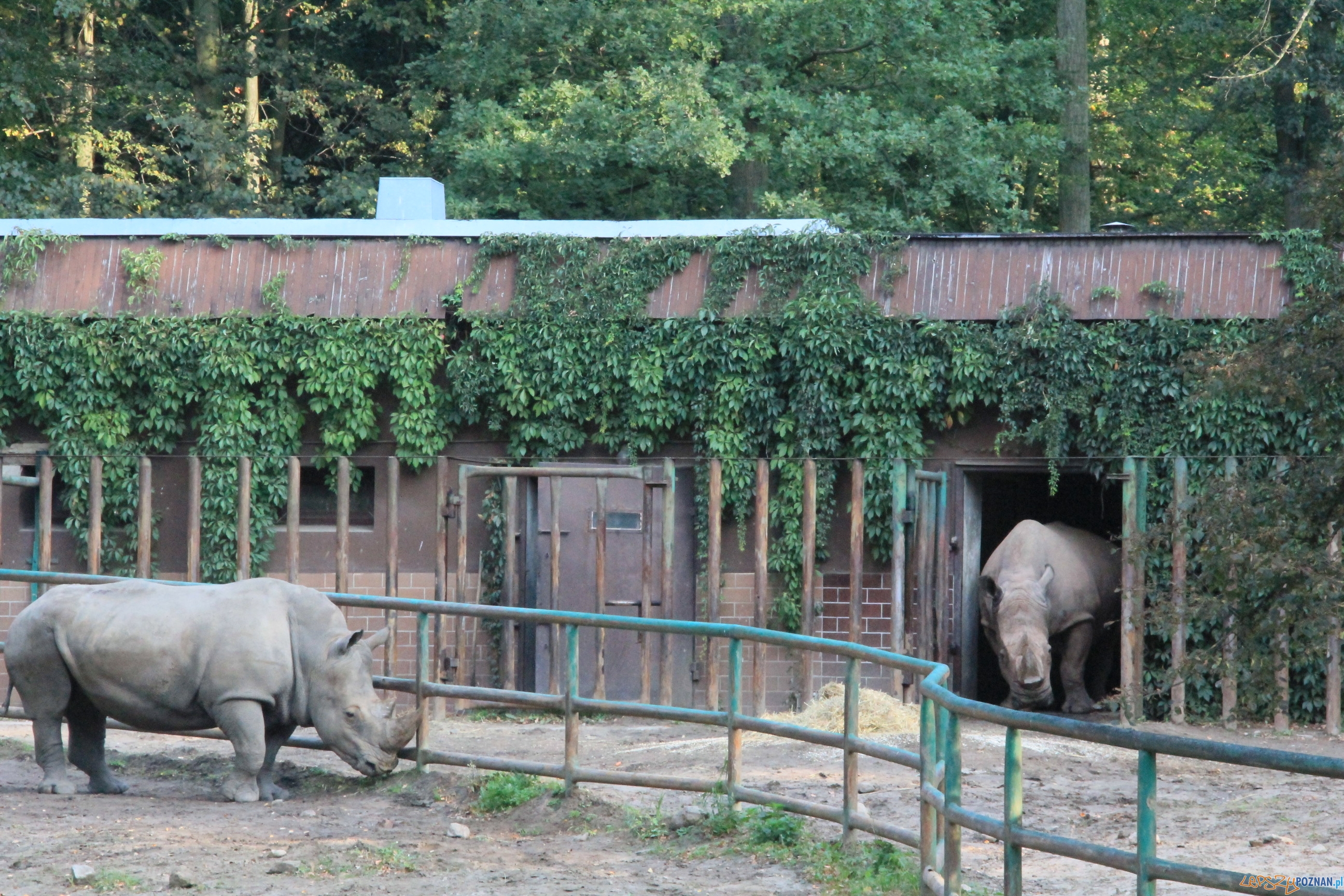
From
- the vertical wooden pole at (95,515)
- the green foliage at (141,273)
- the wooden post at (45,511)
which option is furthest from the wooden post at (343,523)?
the green foliage at (141,273)

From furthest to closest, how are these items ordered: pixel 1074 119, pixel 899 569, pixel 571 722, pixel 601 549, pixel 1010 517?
pixel 1074 119, pixel 1010 517, pixel 899 569, pixel 601 549, pixel 571 722

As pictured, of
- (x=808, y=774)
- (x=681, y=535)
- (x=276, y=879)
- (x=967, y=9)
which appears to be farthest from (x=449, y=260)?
(x=967, y=9)

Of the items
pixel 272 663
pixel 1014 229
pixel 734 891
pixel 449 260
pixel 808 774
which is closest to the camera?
pixel 734 891

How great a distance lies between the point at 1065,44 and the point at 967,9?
2.49 m

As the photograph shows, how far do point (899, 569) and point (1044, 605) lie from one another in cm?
159

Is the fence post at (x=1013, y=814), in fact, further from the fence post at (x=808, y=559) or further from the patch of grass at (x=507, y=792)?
the fence post at (x=808, y=559)

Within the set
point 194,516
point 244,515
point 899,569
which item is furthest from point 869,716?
point 194,516

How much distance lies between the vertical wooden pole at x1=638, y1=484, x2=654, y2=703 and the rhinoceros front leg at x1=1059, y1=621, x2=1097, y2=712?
3.82 m

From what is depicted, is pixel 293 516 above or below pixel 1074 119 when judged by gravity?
below

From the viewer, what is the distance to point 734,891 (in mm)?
6738

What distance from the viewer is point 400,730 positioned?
881 cm

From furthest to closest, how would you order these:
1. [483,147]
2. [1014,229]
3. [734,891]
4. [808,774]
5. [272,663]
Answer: [1014,229], [483,147], [808,774], [272,663], [734,891]

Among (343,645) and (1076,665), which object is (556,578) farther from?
(1076,665)

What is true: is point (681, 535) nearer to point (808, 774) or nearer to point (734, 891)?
point (808, 774)
